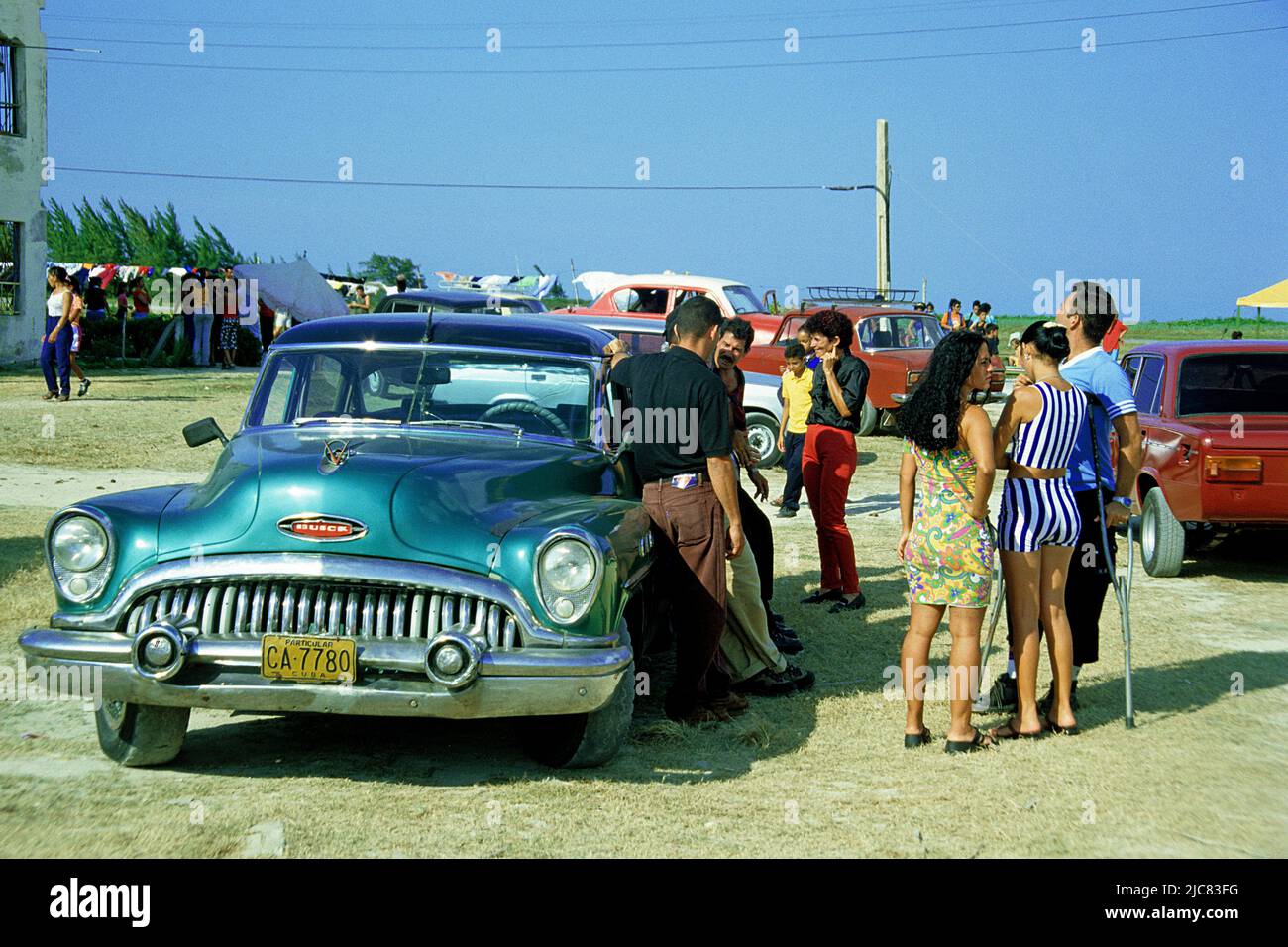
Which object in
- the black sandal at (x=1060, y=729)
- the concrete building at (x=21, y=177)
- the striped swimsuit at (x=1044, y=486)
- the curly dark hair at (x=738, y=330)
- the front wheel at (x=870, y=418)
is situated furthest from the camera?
the concrete building at (x=21, y=177)

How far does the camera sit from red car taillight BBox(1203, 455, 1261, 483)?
937 centimetres

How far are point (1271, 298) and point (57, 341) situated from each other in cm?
3190

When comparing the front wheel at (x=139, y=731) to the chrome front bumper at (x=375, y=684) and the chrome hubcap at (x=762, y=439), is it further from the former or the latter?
the chrome hubcap at (x=762, y=439)

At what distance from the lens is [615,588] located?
5184 millimetres

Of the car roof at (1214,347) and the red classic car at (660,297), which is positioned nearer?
the car roof at (1214,347)

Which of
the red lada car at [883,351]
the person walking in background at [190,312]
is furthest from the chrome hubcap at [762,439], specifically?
the person walking in background at [190,312]

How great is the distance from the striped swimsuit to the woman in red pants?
2.79m

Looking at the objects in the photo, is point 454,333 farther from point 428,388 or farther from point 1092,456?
point 1092,456

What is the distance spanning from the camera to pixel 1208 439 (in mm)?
9453

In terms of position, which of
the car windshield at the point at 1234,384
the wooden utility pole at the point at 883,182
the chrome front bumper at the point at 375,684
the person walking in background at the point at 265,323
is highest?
the wooden utility pole at the point at 883,182

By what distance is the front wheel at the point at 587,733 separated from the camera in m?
5.43

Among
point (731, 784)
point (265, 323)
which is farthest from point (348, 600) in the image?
point (265, 323)

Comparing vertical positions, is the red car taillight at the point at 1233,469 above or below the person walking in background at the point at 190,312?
below

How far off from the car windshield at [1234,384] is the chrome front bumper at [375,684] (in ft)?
23.0
